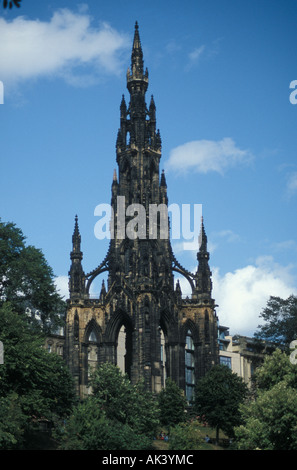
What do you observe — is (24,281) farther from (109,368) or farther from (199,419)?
(199,419)

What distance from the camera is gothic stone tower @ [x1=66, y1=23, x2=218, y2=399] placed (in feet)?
310

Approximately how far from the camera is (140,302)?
9481 cm

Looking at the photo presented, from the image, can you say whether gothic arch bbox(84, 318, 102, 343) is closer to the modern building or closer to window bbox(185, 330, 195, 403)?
window bbox(185, 330, 195, 403)

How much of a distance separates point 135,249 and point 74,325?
35.6ft

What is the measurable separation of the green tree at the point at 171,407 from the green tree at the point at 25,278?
12916 millimetres

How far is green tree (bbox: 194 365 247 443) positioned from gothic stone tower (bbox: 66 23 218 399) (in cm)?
698

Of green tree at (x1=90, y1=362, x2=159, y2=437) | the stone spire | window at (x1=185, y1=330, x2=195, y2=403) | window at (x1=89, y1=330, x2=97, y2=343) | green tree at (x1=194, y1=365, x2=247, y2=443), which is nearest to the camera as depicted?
green tree at (x1=90, y1=362, x2=159, y2=437)

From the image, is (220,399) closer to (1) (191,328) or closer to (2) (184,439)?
(2) (184,439)

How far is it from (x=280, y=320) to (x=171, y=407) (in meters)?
36.4

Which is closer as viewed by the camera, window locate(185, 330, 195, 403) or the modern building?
window locate(185, 330, 195, 403)

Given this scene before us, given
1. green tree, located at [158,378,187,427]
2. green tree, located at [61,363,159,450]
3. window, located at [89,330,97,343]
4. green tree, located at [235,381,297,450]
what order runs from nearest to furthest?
green tree, located at [235,381,297,450] → green tree, located at [61,363,159,450] → green tree, located at [158,378,187,427] → window, located at [89,330,97,343]

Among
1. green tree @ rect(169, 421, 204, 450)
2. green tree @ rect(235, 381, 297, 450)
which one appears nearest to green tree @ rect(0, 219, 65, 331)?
green tree @ rect(169, 421, 204, 450)

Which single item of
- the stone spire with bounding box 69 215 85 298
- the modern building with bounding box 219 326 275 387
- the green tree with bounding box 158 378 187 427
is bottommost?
the green tree with bounding box 158 378 187 427

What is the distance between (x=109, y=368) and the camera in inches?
3125
